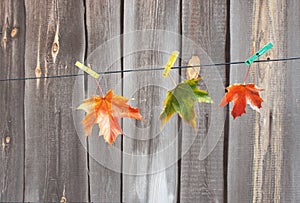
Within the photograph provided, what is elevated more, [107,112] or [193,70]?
[193,70]

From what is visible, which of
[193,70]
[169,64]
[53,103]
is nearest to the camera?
[169,64]

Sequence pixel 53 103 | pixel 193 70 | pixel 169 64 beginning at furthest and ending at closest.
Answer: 1. pixel 53 103
2. pixel 193 70
3. pixel 169 64

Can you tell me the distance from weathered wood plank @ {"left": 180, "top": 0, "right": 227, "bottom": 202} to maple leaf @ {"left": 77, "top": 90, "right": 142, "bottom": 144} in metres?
0.32

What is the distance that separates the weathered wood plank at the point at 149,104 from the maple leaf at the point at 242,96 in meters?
0.33

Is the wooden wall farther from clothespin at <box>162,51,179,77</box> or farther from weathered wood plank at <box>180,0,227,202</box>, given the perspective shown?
clothespin at <box>162,51,179,77</box>

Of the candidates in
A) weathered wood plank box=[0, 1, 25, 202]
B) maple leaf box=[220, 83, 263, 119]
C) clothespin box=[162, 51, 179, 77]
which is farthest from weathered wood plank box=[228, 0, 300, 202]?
weathered wood plank box=[0, 1, 25, 202]

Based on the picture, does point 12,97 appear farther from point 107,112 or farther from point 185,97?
point 185,97

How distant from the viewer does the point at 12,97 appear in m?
1.34

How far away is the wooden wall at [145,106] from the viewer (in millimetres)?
1174

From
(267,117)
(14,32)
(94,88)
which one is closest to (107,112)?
(94,88)

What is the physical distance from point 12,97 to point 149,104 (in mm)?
411

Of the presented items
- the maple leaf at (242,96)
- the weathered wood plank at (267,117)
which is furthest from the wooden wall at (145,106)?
the maple leaf at (242,96)

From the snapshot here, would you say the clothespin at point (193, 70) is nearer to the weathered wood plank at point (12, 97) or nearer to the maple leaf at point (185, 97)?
the maple leaf at point (185, 97)

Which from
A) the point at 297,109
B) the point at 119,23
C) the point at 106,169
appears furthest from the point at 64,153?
the point at 297,109
